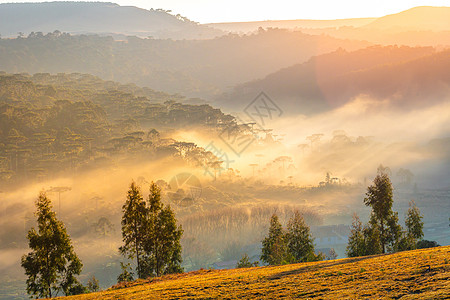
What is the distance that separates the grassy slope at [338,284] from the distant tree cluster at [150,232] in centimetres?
2204

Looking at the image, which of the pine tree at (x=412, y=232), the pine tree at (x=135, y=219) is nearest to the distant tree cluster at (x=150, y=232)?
the pine tree at (x=135, y=219)

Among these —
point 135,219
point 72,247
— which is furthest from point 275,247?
point 72,247

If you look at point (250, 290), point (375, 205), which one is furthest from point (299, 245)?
point (250, 290)

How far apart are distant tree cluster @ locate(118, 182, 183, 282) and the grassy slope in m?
22.0

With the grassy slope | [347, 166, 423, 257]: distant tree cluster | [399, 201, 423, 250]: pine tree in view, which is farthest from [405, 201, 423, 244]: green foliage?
the grassy slope

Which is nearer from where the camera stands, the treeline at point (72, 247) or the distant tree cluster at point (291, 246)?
the treeline at point (72, 247)

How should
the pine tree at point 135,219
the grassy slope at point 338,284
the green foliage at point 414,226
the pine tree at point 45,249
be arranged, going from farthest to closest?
1. the green foliage at point 414,226
2. the pine tree at point 135,219
3. the pine tree at point 45,249
4. the grassy slope at point 338,284

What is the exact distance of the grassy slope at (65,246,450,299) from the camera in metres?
33.1

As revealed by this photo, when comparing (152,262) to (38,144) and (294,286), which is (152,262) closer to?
(294,286)

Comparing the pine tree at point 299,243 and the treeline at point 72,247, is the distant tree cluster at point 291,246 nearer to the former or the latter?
the pine tree at point 299,243

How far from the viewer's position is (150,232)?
2884 inches

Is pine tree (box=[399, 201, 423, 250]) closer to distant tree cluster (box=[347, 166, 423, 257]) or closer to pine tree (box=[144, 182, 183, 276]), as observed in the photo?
distant tree cluster (box=[347, 166, 423, 257])

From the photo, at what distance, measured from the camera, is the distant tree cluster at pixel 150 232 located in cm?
7262

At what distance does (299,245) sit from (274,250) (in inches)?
219
